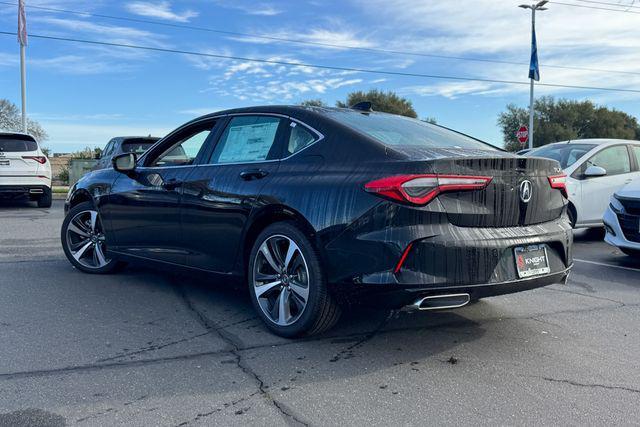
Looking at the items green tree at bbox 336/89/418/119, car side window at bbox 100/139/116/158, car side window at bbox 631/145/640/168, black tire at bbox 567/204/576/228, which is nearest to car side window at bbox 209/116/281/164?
black tire at bbox 567/204/576/228

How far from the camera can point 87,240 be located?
636 cm

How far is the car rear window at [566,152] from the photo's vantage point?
31.2 feet

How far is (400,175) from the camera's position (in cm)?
362

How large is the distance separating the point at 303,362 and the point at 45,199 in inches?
491

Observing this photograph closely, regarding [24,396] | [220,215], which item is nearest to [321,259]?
[220,215]

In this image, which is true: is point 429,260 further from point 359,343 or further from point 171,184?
point 171,184

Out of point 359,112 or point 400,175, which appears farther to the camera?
point 359,112

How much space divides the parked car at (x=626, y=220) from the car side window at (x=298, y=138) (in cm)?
461

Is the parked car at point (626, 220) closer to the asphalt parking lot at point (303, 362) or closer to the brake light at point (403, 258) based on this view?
the asphalt parking lot at point (303, 362)

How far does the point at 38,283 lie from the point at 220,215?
241cm

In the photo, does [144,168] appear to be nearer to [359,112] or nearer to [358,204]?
[359,112]

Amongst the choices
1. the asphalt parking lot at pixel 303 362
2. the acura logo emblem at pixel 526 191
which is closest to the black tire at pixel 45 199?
the asphalt parking lot at pixel 303 362

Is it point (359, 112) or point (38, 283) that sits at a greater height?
point (359, 112)

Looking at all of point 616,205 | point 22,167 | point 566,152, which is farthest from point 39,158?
point 616,205
